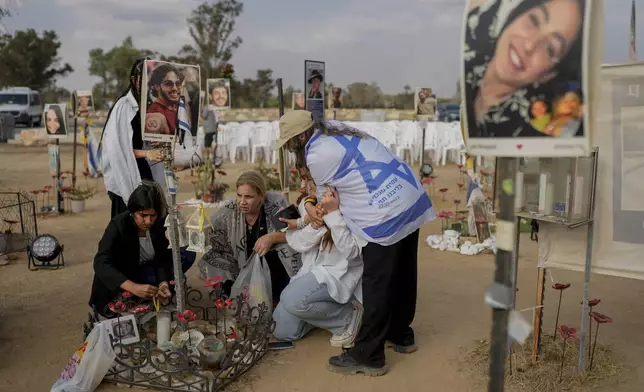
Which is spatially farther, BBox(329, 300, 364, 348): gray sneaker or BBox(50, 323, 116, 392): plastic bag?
BBox(329, 300, 364, 348): gray sneaker

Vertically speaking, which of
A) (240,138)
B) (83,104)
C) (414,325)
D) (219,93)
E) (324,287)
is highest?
(219,93)

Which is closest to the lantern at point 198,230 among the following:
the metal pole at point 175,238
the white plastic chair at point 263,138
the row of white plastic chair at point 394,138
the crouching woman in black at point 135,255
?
the metal pole at point 175,238

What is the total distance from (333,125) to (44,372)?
6.83ft

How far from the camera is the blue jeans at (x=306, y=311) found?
3.68 meters

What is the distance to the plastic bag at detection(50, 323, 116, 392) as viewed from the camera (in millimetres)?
3088

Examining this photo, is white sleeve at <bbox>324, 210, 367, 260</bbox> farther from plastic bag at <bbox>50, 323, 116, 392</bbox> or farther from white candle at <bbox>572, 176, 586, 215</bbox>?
plastic bag at <bbox>50, 323, 116, 392</bbox>

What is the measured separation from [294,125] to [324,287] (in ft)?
3.20

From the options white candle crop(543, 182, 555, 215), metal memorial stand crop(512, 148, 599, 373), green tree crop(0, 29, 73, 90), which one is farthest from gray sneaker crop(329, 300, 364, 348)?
green tree crop(0, 29, 73, 90)

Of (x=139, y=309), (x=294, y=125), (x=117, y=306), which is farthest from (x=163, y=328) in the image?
(x=294, y=125)

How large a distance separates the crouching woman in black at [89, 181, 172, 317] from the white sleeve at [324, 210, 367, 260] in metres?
1.06

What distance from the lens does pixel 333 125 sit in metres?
3.44

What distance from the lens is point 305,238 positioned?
3779 mm

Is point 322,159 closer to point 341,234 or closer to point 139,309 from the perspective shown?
point 341,234

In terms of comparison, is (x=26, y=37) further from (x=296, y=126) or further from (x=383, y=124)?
(x=296, y=126)
